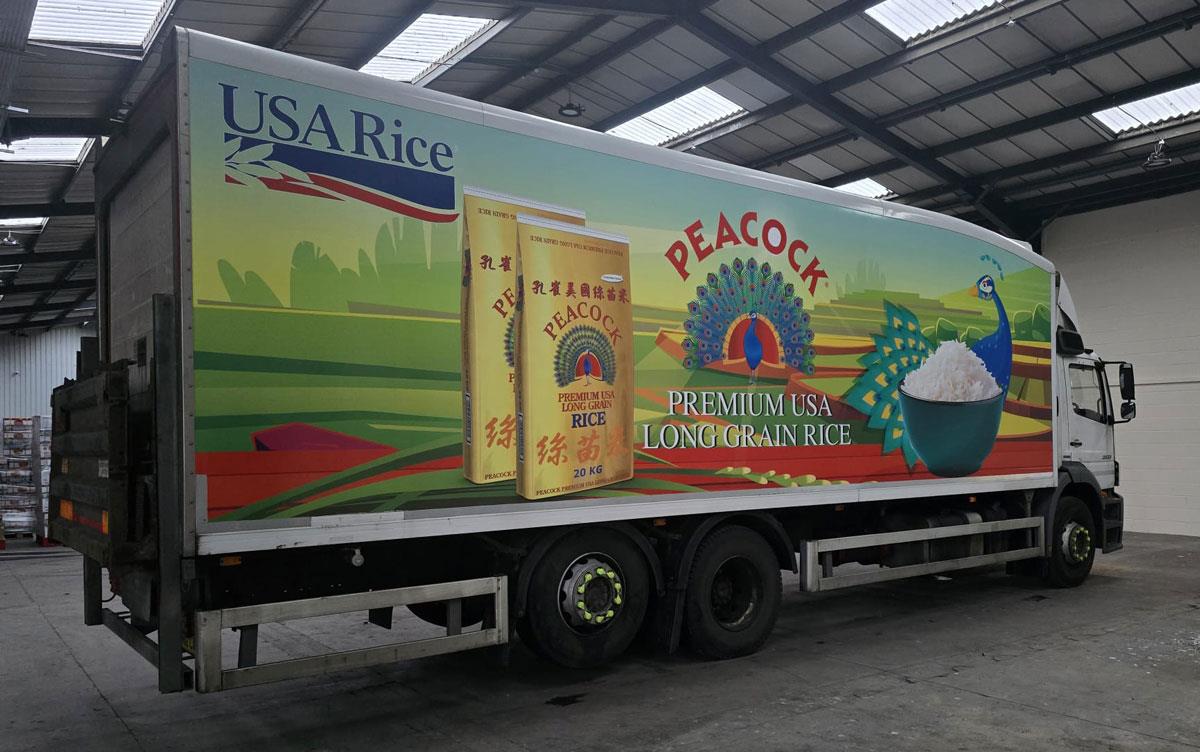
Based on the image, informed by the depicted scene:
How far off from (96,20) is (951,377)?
29.6 ft

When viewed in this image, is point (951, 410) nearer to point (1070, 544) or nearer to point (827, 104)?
point (1070, 544)

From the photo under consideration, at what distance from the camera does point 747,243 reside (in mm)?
7043

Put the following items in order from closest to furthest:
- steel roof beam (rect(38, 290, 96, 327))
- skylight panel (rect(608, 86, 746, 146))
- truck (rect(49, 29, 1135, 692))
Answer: truck (rect(49, 29, 1135, 692))
skylight panel (rect(608, 86, 746, 146))
steel roof beam (rect(38, 290, 96, 327))

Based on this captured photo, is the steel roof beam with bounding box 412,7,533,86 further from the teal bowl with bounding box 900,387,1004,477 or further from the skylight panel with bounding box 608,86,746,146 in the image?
the teal bowl with bounding box 900,387,1004,477

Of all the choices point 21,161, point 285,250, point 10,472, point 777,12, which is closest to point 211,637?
point 285,250

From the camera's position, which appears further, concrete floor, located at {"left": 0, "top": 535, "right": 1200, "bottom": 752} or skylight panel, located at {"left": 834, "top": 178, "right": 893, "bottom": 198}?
skylight panel, located at {"left": 834, "top": 178, "right": 893, "bottom": 198}

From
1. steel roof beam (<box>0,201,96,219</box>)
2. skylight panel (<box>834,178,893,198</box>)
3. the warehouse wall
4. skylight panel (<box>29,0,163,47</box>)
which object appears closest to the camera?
skylight panel (<box>29,0,163,47</box>)

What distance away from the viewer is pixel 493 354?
221 inches

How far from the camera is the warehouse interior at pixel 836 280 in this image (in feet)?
18.6

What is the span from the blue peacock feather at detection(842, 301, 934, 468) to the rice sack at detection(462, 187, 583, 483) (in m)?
3.29

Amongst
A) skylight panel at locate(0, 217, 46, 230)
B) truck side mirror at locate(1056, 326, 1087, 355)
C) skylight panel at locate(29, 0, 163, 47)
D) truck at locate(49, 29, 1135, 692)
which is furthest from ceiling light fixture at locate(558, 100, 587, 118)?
skylight panel at locate(0, 217, 46, 230)

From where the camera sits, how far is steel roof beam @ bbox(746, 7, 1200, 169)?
1096 centimetres

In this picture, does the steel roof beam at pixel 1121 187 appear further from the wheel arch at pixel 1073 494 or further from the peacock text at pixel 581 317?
the peacock text at pixel 581 317

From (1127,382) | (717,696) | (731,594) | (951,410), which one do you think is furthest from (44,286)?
(1127,382)
